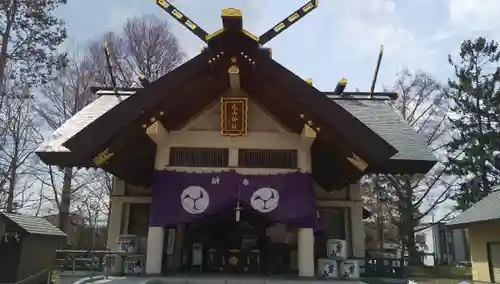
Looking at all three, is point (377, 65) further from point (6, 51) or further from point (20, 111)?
point (20, 111)

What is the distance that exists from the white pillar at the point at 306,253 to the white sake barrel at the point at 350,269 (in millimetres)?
811

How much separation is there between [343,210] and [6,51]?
11.0 meters

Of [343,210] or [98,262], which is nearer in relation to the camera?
[343,210]

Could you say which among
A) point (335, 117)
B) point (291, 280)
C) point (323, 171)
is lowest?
point (291, 280)

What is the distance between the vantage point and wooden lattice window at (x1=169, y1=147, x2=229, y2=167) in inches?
342

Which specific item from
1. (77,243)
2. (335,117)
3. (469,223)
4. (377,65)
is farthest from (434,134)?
(77,243)

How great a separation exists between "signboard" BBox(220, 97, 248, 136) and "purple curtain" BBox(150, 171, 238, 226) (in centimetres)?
96

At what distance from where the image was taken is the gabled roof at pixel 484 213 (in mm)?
16281

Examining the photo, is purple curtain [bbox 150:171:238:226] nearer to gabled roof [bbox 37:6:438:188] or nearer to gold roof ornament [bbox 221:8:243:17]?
gabled roof [bbox 37:6:438:188]

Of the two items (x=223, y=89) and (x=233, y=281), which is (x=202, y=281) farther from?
(x=223, y=89)

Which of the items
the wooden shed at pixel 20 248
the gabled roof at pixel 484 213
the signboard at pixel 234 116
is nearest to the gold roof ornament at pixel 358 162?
the signboard at pixel 234 116

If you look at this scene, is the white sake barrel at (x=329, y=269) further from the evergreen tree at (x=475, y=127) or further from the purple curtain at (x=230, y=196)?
the evergreen tree at (x=475, y=127)

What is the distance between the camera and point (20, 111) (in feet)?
65.9

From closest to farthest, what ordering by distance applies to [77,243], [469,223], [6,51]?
1. [6,51]
2. [469,223]
3. [77,243]
